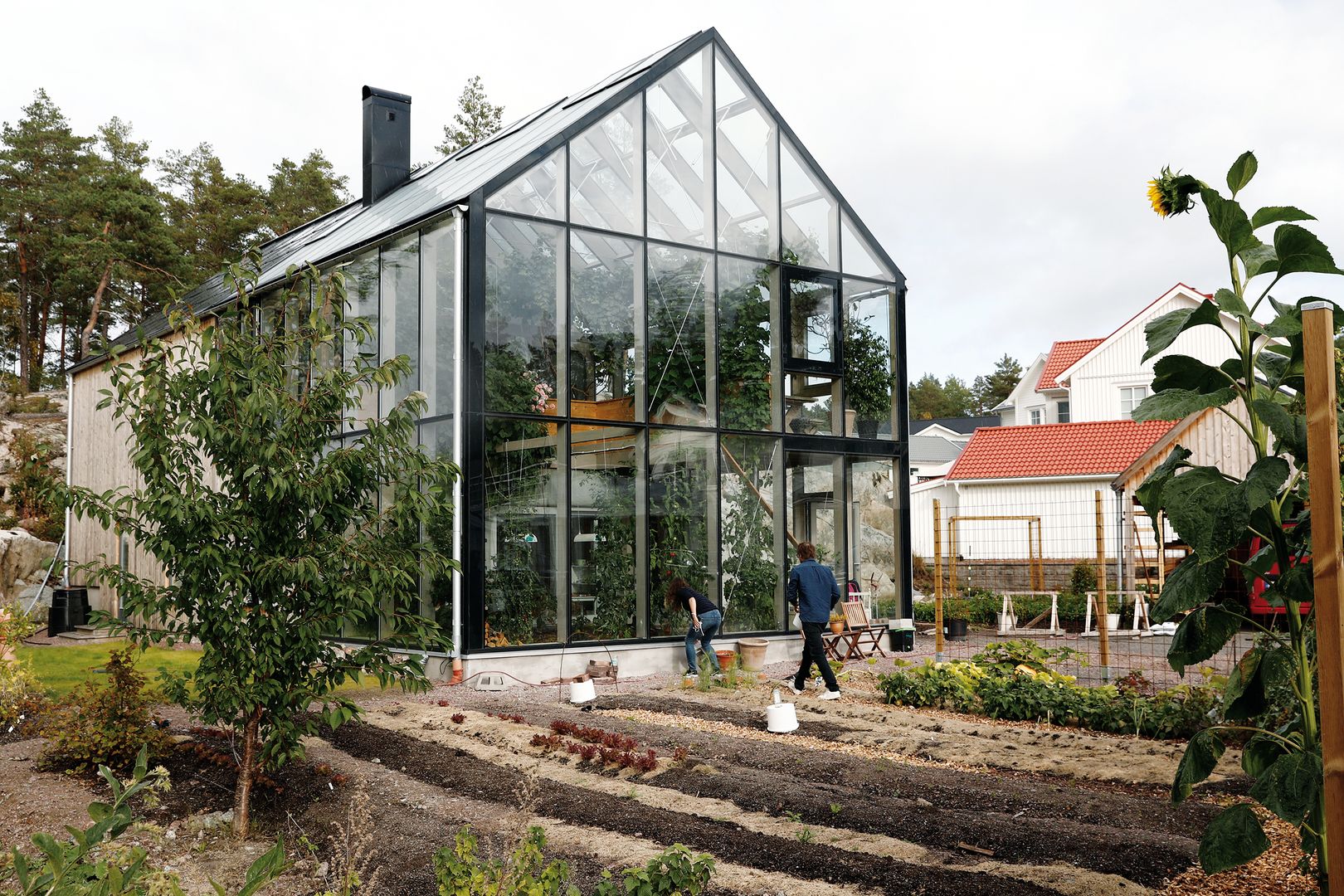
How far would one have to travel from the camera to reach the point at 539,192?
1230cm

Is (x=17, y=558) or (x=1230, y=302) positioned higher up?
(x=1230, y=302)

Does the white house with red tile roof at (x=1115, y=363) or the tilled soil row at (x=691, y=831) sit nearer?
the tilled soil row at (x=691, y=831)

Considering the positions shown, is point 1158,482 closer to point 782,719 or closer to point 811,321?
point 782,719

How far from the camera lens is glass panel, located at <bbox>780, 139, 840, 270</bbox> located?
47.7 feet

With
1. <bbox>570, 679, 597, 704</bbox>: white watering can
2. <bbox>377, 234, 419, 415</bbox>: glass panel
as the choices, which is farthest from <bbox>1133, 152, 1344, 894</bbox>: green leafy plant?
<bbox>377, 234, 419, 415</bbox>: glass panel

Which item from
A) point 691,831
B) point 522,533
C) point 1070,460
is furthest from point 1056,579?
point 691,831

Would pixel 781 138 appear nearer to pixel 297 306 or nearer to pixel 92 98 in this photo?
pixel 297 306

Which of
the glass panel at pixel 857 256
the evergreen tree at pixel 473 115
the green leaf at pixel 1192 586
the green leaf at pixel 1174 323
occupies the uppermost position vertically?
the evergreen tree at pixel 473 115

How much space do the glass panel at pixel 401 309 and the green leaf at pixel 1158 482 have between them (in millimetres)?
9888

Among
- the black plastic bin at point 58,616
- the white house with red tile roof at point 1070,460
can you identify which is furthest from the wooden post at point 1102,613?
the black plastic bin at point 58,616

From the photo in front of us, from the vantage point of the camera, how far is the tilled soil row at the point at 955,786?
575cm

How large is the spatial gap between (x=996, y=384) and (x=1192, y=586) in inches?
2640

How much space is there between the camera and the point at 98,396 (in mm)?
18672

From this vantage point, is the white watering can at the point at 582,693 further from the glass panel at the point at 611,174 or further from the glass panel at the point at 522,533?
the glass panel at the point at 611,174
